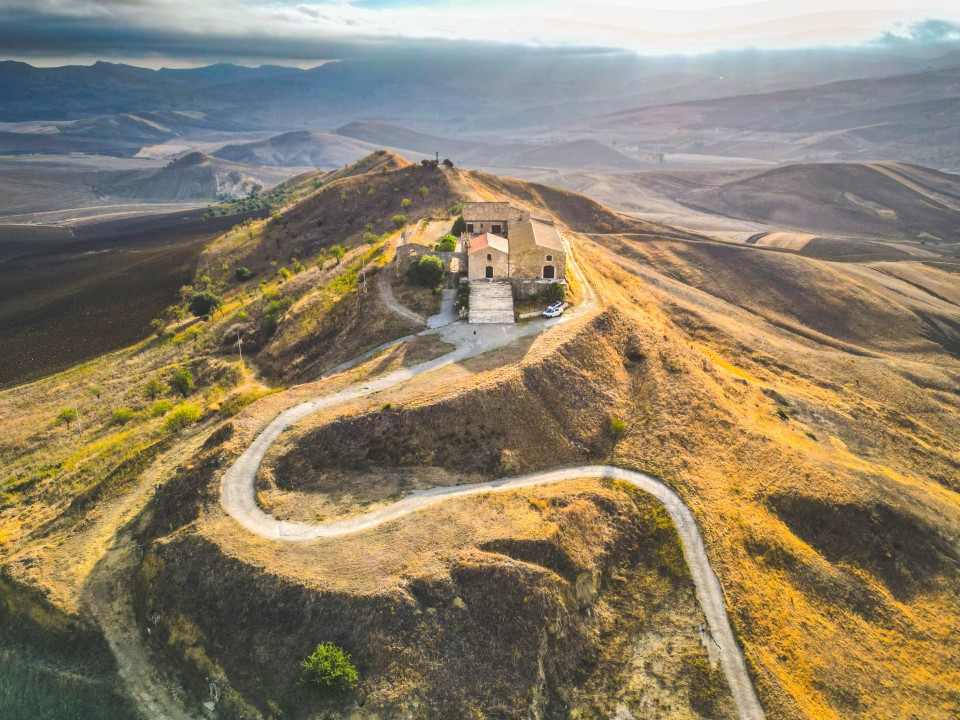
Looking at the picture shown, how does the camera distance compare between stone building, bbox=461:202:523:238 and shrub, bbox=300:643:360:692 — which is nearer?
shrub, bbox=300:643:360:692

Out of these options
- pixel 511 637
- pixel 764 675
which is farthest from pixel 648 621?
pixel 511 637

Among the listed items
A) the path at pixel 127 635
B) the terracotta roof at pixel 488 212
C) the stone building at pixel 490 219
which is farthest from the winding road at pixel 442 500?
the terracotta roof at pixel 488 212

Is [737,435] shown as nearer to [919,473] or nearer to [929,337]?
[919,473]

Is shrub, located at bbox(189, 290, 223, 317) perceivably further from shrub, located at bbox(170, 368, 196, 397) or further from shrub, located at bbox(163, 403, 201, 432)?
shrub, located at bbox(163, 403, 201, 432)

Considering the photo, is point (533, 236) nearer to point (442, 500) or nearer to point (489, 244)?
point (489, 244)

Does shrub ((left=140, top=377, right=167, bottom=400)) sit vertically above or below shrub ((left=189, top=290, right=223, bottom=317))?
below

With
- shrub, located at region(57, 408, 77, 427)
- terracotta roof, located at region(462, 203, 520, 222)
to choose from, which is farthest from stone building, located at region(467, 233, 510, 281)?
shrub, located at region(57, 408, 77, 427)

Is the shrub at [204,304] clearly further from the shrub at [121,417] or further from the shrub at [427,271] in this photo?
the shrub at [427,271]
